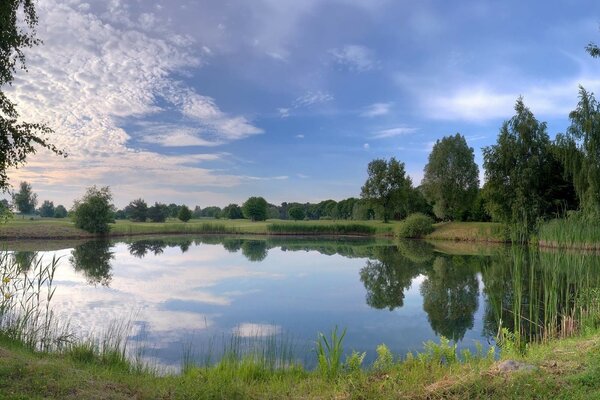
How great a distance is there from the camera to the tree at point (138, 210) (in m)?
75.1

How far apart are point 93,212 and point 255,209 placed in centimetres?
4115

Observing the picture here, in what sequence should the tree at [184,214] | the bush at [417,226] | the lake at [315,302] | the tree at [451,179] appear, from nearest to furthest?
1. the lake at [315,302]
2. the bush at [417,226]
3. the tree at [451,179]
4. the tree at [184,214]

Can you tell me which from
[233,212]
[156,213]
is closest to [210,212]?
[233,212]

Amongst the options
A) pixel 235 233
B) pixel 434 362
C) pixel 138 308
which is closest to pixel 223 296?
pixel 138 308

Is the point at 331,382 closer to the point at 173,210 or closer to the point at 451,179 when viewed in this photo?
the point at 451,179

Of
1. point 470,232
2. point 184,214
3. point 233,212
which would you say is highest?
point 233,212

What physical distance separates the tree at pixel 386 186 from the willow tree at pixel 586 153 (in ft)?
90.8

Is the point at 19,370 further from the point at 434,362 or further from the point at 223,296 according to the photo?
the point at 223,296

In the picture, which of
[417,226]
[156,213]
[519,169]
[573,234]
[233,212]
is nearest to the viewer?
[573,234]

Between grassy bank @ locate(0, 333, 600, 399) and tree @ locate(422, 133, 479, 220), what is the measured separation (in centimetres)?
4649

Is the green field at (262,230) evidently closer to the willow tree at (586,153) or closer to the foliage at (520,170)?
the foliage at (520,170)

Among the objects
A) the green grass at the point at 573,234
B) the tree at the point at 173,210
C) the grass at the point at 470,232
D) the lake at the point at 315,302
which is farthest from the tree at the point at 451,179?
the tree at the point at 173,210

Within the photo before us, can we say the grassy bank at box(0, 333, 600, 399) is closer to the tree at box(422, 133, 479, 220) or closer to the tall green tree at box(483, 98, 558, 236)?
the tall green tree at box(483, 98, 558, 236)

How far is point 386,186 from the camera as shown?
59.4m
